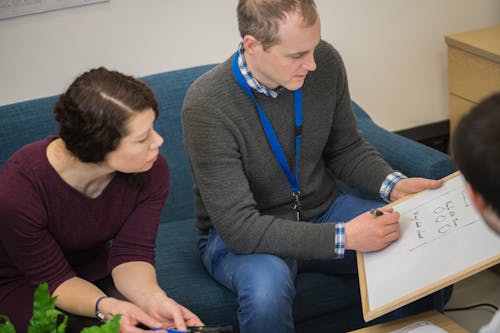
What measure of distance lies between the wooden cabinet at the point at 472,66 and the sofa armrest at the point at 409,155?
28 centimetres

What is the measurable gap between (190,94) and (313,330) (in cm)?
83

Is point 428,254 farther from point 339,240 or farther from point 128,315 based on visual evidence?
point 128,315

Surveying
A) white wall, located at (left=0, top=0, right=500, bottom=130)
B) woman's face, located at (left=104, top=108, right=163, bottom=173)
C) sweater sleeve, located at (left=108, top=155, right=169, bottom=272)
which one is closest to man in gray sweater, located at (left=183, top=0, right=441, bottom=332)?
sweater sleeve, located at (left=108, top=155, right=169, bottom=272)

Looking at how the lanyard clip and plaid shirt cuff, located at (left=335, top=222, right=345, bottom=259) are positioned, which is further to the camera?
the lanyard clip

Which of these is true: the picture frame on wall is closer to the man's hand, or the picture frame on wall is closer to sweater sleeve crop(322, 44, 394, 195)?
sweater sleeve crop(322, 44, 394, 195)

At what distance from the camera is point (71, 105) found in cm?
171

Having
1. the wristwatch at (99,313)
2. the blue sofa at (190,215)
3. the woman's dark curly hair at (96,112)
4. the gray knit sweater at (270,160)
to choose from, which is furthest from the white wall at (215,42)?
the wristwatch at (99,313)

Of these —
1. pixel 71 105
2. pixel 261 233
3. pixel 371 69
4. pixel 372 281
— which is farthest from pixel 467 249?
pixel 371 69

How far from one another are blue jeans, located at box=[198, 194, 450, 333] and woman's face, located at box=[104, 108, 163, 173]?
1.41ft

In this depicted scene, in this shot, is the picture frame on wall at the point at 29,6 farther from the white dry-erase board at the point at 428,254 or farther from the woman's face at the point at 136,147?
the white dry-erase board at the point at 428,254

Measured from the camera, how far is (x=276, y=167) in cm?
215

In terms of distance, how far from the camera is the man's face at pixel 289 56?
1947 mm

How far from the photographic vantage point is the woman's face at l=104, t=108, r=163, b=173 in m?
1.74

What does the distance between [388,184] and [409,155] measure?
0.89ft
